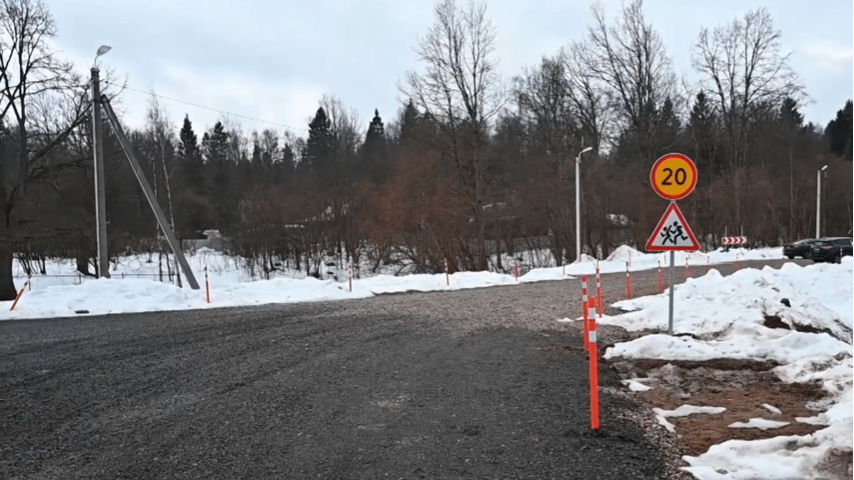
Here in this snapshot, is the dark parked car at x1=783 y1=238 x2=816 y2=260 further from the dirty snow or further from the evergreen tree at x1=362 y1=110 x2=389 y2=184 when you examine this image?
the dirty snow

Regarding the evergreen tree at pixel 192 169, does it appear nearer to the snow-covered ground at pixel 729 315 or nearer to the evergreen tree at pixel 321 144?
the evergreen tree at pixel 321 144

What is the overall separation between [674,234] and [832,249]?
99.2 feet

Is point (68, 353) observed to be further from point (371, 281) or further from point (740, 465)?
point (371, 281)

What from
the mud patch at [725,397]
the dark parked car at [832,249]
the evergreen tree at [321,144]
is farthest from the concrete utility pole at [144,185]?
the evergreen tree at [321,144]

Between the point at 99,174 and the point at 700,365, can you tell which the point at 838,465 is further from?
the point at 99,174

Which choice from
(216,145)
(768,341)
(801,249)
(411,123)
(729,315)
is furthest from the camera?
(216,145)

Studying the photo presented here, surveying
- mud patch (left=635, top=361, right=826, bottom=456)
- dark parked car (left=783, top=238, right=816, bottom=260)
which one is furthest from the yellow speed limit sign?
dark parked car (left=783, top=238, right=816, bottom=260)

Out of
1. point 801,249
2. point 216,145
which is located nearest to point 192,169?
point 216,145

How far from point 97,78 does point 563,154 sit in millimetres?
36295

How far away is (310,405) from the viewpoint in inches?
267

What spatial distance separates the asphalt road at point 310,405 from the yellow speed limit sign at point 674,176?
299 centimetres

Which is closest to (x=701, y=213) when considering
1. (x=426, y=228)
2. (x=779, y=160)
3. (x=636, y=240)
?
(x=636, y=240)

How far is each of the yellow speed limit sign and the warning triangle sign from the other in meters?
0.24

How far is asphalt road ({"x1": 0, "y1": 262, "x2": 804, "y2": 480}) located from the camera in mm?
4996
